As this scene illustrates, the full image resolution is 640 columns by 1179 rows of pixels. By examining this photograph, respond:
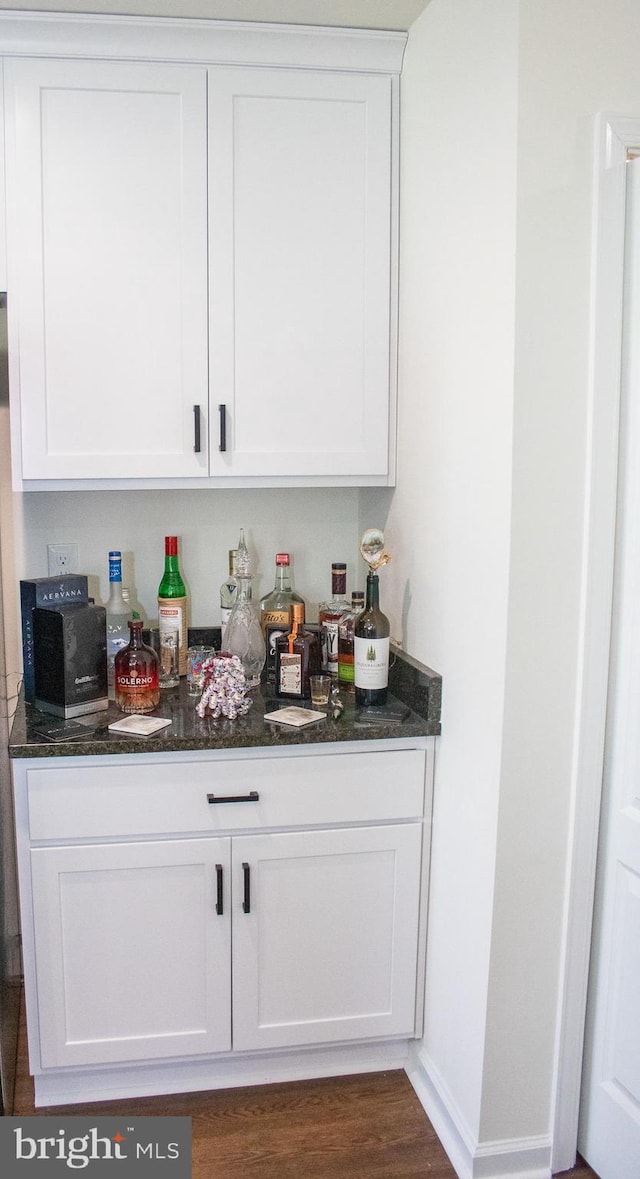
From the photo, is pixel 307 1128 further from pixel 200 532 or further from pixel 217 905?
pixel 200 532

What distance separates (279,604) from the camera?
2.53 meters

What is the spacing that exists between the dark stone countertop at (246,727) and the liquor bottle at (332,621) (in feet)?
0.71

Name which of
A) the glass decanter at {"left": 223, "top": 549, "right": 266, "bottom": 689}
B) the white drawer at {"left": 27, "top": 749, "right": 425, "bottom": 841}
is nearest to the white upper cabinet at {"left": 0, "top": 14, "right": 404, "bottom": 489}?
the glass decanter at {"left": 223, "top": 549, "right": 266, "bottom": 689}

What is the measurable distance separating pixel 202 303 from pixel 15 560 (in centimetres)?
83

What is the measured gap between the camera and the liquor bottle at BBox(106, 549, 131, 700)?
2.38 m

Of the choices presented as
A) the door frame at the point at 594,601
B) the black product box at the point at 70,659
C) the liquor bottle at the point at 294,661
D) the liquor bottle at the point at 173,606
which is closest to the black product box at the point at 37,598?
the black product box at the point at 70,659

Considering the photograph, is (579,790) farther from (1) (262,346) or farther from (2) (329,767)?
(1) (262,346)

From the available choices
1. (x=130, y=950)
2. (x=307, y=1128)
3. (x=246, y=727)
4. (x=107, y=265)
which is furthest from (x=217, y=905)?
(x=107, y=265)

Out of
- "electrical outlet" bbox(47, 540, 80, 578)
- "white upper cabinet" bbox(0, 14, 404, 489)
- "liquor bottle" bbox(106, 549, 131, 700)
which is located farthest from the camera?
"electrical outlet" bbox(47, 540, 80, 578)

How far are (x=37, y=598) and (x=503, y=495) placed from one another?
3.62ft

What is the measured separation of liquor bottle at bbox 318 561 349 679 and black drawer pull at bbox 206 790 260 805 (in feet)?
1.65

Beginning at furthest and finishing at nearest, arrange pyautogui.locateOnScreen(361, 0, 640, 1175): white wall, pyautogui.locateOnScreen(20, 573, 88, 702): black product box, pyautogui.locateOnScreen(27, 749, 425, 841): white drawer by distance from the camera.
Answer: pyautogui.locateOnScreen(20, 573, 88, 702): black product box → pyautogui.locateOnScreen(27, 749, 425, 841): white drawer → pyautogui.locateOnScreen(361, 0, 640, 1175): white wall

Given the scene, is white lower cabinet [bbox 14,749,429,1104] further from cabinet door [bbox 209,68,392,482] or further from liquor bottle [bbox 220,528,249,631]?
cabinet door [bbox 209,68,392,482]

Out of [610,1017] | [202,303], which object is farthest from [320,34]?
[610,1017]
